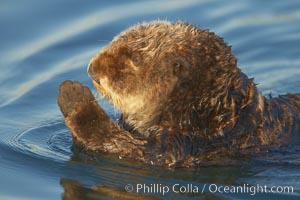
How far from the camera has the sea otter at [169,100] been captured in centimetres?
604

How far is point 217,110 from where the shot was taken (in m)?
6.09

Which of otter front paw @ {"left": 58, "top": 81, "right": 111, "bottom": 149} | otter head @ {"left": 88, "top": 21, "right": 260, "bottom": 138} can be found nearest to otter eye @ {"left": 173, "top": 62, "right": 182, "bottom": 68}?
otter head @ {"left": 88, "top": 21, "right": 260, "bottom": 138}

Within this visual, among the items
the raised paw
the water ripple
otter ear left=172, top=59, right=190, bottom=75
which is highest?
otter ear left=172, top=59, right=190, bottom=75

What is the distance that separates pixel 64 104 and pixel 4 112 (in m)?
1.37

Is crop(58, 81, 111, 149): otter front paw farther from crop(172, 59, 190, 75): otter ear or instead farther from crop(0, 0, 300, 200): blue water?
crop(172, 59, 190, 75): otter ear

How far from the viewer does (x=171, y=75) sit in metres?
6.04

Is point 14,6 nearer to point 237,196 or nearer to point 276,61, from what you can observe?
point 276,61

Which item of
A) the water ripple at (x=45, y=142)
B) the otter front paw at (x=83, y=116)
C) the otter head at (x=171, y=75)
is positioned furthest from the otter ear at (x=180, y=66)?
the water ripple at (x=45, y=142)

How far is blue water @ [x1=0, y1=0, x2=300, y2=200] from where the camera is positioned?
5.97m

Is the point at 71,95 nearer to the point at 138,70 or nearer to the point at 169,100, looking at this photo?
the point at 138,70

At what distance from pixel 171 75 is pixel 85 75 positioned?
2.48 m

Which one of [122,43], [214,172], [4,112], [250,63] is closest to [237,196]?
[214,172]

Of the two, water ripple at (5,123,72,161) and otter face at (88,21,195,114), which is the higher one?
otter face at (88,21,195,114)

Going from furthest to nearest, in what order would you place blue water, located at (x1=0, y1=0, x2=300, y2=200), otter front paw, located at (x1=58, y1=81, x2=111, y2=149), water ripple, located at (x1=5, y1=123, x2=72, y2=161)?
water ripple, located at (x1=5, y1=123, x2=72, y2=161), otter front paw, located at (x1=58, y1=81, x2=111, y2=149), blue water, located at (x1=0, y1=0, x2=300, y2=200)
